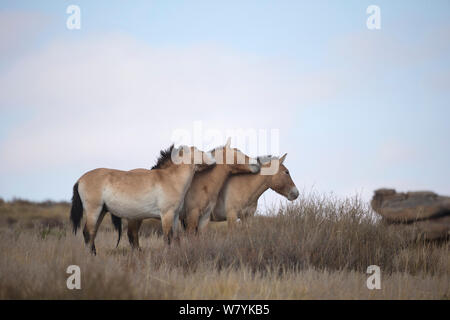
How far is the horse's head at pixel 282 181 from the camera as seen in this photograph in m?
11.0

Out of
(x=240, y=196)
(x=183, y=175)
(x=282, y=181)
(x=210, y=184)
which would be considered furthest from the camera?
(x=282, y=181)

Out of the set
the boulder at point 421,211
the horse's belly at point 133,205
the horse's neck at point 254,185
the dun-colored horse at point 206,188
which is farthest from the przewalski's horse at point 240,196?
the boulder at point 421,211

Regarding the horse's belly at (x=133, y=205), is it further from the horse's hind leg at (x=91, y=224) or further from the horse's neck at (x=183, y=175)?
the horse's neck at (x=183, y=175)

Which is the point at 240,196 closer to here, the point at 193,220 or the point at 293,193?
the point at 193,220

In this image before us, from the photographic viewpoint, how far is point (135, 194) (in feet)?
30.0

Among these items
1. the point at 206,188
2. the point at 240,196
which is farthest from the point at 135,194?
the point at 240,196

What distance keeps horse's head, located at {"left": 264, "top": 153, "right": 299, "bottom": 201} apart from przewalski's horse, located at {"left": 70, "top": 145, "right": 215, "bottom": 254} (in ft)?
7.57

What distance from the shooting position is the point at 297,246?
8.36 m

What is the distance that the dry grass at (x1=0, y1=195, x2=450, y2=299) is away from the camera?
5932mm

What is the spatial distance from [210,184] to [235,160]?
0.89 meters

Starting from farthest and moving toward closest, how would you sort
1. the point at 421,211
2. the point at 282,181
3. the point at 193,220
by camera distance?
the point at 421,211 < the point at 282,181 < the point at 193,220

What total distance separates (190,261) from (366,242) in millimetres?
3460

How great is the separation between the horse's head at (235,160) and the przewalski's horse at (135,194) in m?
1.22
